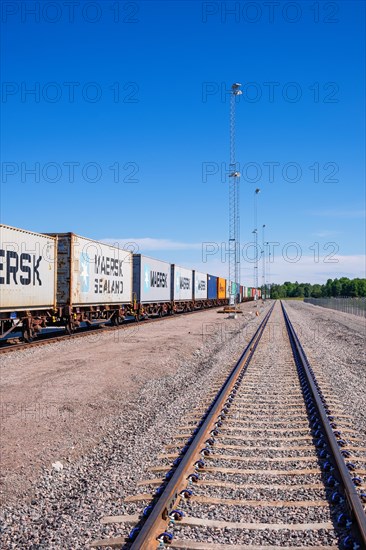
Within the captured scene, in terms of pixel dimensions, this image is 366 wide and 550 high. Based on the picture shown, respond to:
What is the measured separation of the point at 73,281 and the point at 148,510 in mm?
15739

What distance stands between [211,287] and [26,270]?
41794mm

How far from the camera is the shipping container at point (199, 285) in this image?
4684cm

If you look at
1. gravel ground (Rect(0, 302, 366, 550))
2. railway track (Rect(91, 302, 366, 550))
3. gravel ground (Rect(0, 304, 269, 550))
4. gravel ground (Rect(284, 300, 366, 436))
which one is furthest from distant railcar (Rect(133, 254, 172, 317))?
railway track (Rect(91, 302, 366, 550))

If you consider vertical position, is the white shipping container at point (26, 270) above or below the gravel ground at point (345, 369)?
above

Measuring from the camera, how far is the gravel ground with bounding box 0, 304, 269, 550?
436cm

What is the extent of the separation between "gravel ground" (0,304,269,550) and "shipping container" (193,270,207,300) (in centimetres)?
3149

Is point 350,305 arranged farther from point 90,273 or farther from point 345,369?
point 345,369

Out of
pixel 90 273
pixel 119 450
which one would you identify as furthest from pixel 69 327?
pixel 119 450

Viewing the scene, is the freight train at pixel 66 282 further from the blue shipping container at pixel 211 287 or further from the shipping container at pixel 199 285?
the blue shipping container at pixel 211 287

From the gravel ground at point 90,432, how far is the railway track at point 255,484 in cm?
31

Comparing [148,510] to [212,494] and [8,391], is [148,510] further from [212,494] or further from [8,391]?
[8,391]

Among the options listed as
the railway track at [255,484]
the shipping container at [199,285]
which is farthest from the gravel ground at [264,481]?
the shipping container at [199,285]

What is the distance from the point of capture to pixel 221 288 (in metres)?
64.4

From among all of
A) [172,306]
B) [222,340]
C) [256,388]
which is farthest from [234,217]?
[256,388]
